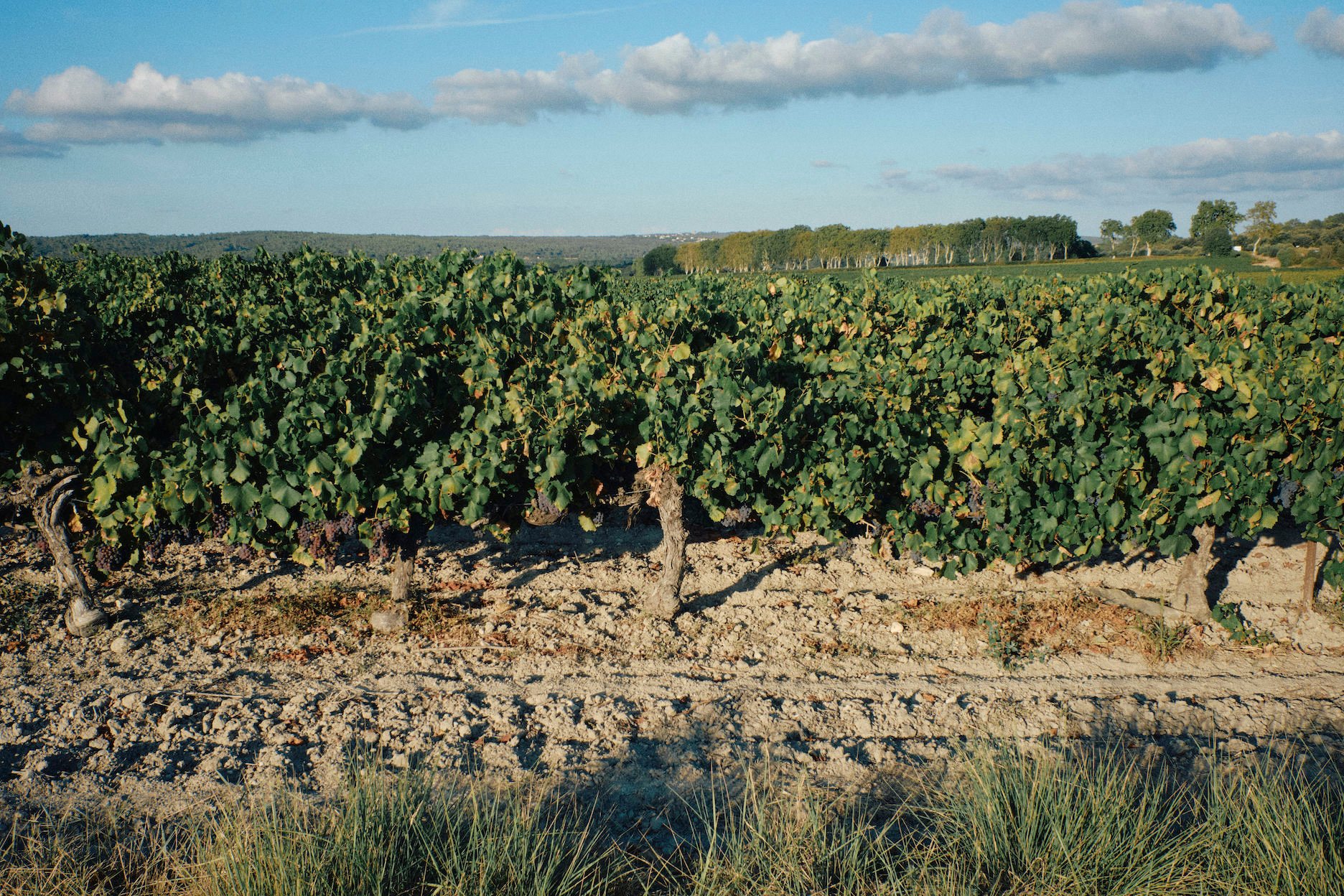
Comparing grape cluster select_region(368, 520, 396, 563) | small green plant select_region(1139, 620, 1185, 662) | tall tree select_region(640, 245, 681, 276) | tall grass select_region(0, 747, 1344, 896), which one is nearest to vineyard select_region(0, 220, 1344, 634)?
grape cluster select_region(368, 520, 396, 563)

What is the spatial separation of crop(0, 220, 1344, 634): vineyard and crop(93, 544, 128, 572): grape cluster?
0.16 feet

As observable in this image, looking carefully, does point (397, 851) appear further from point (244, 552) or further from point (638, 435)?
point (244, 552)

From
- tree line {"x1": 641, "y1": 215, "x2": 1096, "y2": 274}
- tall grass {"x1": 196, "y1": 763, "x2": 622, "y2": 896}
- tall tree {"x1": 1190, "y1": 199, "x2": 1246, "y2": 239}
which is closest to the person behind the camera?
tall grass {"x1": 196, "y1": 763, "x2": 622, "y2": 896}

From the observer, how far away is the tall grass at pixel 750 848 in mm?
2994

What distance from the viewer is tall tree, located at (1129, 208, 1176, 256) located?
8994cm

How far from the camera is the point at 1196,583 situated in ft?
20.3

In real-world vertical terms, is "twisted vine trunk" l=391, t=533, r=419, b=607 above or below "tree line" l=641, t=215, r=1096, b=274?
below

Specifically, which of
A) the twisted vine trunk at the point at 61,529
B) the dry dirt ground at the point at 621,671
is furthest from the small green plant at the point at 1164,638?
the twisted vine trunk at the point at 61,529

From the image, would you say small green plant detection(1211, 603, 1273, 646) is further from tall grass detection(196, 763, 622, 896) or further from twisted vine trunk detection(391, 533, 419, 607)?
twisted vine trunk detection(391, 533, 419, 607)

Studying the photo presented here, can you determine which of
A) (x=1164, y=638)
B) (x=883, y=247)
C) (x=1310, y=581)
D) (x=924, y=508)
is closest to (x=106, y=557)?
(x=924, y=508)

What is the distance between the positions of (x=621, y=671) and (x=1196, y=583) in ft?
14.4

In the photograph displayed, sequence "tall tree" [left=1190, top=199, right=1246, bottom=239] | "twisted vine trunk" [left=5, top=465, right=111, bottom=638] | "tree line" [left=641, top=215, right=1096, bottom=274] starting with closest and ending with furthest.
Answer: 1. "twisted vine trunk" [left=5, top=465, right=111, bottom=638]
2. "tall tree" [left=1190, top=199, right=1246, bottom=239]
3. "tree line" [left=641, top=215, right=1096, bottom=274]

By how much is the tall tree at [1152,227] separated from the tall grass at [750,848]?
101 m

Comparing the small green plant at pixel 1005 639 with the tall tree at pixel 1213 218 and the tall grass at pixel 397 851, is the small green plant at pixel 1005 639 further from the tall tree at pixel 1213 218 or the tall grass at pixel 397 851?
the tall tree at pixel 1213 218
